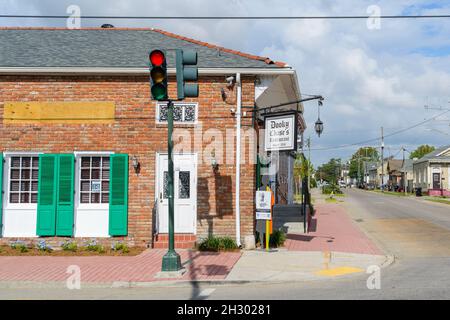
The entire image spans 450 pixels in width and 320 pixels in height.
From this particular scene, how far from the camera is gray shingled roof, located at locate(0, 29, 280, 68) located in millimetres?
13148

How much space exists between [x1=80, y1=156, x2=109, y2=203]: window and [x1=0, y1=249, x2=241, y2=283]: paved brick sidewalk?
1.89m

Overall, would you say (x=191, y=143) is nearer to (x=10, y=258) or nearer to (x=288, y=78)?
(x=288, y=78)

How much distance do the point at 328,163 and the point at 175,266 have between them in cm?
12650

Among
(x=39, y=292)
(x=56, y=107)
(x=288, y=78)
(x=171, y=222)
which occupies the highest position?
(x=288, y=78)

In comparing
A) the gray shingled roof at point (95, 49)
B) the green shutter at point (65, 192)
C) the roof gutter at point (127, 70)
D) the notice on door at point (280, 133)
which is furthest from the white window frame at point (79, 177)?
the notice on door at point (280, 133)

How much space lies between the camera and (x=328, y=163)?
132750 mm

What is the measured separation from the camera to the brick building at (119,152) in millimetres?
12773

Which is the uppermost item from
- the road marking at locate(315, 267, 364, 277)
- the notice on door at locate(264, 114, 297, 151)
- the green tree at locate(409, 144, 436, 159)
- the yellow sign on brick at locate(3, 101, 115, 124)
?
the green tree at locate(409, 144, 436, 159)

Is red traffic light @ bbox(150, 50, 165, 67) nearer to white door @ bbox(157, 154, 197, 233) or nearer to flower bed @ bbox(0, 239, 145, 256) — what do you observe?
white door @ bbox(157, 154, 197, 233)

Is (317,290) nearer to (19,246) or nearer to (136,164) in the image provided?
(136,164)

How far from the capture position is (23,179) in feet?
43.0

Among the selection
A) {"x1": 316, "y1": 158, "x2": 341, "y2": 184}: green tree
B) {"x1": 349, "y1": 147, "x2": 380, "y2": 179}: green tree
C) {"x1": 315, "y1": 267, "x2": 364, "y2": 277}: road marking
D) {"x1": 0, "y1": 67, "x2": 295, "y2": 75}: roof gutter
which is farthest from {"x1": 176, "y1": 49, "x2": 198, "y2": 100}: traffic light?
{"x1": 349, "y1": 147, "x2": 380, "y2": 179}: green tree
